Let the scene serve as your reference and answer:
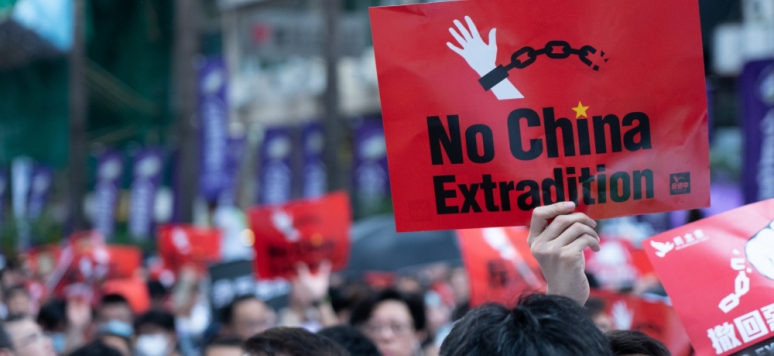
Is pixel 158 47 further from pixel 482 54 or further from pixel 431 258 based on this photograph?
pixel 482 54

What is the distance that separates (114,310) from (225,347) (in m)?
2.44

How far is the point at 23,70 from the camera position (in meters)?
16.8

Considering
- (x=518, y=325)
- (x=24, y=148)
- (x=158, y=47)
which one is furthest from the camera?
(x=158, y=47)

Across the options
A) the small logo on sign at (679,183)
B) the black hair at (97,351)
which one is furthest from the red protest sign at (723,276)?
the black hair at (97,351)

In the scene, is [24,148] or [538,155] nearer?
[538,155]

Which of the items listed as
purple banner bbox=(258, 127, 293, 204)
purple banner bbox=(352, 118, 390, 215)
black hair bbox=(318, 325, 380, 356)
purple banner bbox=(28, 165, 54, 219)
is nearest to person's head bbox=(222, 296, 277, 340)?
black hair bbox=(318, 325, 380, 356)

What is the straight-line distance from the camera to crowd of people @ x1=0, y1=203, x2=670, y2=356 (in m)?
1.75

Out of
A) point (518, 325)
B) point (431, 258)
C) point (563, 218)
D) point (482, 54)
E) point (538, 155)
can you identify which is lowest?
point (431, 258)

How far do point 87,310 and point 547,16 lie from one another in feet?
19.6

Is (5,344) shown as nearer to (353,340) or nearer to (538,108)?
(353,340)

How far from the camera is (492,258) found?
4770 mm

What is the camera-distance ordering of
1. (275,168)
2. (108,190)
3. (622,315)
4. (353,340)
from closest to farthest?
(353,340) < (622,315) < (275,168) < (108,190)

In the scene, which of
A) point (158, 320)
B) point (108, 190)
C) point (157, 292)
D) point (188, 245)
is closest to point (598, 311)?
point (158, 320)

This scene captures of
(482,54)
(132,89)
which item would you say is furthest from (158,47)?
(482,54)
